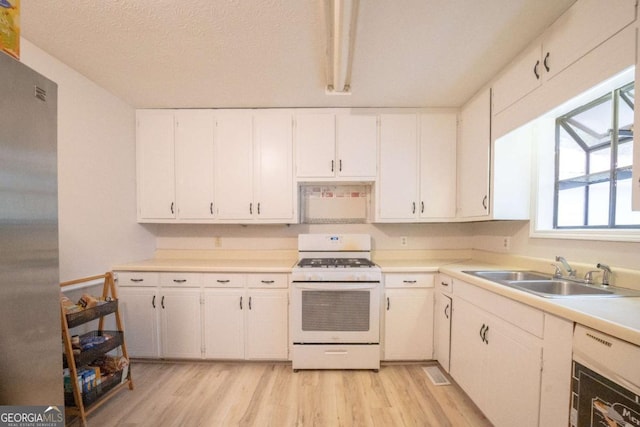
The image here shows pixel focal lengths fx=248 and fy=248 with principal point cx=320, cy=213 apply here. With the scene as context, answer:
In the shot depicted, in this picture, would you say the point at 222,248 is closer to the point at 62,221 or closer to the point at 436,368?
the point at 62,221

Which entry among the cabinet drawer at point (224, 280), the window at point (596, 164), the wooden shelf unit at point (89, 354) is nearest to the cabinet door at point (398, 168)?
the window at point (596, 164)

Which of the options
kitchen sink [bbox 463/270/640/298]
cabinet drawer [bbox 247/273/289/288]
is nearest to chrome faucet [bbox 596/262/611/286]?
kitchen sink [bbox 463/270/640/298]

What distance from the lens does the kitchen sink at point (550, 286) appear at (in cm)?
127

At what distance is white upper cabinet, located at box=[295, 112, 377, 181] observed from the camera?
248 centimetres

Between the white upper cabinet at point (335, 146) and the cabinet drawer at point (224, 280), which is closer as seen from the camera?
the cabinet drawer at point (224, 280)

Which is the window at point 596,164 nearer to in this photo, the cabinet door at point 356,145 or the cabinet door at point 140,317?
the cabinet door at point 356,145

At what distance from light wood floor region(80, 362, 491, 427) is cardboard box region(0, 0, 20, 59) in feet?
6.80

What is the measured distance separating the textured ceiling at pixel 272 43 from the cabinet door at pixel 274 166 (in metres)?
0.29

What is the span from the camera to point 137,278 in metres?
2.25

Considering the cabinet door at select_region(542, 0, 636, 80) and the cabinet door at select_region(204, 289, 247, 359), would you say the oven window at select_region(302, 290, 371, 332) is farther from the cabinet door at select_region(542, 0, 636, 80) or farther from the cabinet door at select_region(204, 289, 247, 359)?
the cabinet door at select_region(542, 0, 636, 80)

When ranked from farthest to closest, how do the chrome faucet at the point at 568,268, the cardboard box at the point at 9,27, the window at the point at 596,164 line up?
1. the chrome faucet at the point at 568,268
2. the window at the point at 596,164
3. the cardboard box at the point at 9,27

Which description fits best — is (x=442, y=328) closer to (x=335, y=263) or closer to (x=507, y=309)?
(x=507, y=309)

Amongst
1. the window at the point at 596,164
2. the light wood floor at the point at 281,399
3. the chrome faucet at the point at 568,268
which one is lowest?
the light wood floor at the point at 281,399

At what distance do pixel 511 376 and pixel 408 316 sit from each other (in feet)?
3.01
